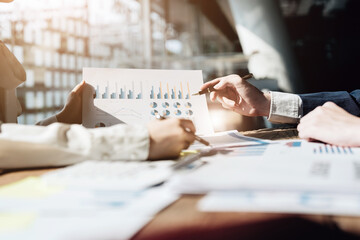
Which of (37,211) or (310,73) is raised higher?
(310,73)

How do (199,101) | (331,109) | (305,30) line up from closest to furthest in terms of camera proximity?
1. (331,109)
2. (199,101)
3. (305,30)

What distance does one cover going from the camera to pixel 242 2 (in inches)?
151

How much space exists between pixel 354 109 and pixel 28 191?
3.29 feet

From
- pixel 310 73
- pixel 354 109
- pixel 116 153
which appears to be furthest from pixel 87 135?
pixel 310 73

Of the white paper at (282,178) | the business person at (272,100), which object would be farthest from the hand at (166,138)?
the business person at (272,100)

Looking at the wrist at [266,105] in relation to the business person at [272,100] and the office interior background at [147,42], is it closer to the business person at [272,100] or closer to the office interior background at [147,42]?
the business person at [272,100]

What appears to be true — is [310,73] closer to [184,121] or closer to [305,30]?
[305,30]

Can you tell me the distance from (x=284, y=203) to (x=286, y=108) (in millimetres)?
813

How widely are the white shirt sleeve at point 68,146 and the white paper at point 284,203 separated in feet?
0.68

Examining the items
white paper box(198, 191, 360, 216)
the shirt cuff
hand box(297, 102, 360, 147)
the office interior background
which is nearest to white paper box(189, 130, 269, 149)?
hand box(297, 102, 360, 147)

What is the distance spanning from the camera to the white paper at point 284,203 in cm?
24

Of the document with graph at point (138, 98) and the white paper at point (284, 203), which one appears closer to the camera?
the white paper at point (284, 203)

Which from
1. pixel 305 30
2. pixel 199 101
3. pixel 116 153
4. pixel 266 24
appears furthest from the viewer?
pixel 305 30

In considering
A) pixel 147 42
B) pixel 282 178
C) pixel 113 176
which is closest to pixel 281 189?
pixel 282 178
